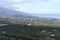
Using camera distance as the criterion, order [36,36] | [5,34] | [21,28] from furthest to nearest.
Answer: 1. [21,28]
2. [5,34]
3. [36,36]

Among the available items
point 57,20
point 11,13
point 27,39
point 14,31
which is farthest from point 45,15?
point 27,39

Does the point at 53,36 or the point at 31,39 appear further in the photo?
the point at 53,36

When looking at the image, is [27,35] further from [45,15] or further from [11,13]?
[11,13]

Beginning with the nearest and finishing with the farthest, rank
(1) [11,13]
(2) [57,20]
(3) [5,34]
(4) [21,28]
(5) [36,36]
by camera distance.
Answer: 1. (5) [36,36]
2. (3) [5,34]
3. (4) [21,28]
4. (2) [57,20]
5. (1) [11,13]

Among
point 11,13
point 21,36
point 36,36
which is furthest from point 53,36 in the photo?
point 11,13

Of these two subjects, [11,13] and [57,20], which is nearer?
[57,20]

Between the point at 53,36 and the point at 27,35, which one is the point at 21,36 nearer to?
the point at 27,35

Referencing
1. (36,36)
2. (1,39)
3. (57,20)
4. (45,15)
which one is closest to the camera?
(1,39)

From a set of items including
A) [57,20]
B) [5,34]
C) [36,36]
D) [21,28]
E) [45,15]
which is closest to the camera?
[36,36]

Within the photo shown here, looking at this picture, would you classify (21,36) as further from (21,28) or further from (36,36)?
(21,28)
